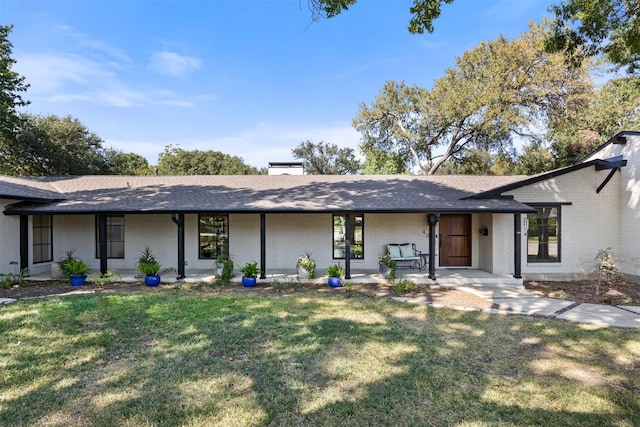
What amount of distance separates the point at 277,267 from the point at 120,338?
6.32 meters

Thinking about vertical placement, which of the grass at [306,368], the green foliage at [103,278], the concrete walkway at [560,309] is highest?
the green foliage at [103,278]

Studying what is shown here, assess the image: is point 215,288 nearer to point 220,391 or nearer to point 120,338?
point 120,338

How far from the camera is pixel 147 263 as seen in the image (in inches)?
384

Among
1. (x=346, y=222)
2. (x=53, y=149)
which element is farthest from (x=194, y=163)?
(x=346, y=222)

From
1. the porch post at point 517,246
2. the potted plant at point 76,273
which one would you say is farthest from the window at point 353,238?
the potted plant at point 76,273

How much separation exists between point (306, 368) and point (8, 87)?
2348 centimetres

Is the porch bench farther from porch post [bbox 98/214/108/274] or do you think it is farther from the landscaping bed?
porch post [bbox 98/214/108/274]

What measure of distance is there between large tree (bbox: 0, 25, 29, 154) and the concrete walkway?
2286cm

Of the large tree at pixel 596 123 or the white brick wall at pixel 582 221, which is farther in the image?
the large tree at pixel 596 123

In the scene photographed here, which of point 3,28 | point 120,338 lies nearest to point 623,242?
point 120,338

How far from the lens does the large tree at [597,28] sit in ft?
23.5

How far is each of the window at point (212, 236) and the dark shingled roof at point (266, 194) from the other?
90 centimetres

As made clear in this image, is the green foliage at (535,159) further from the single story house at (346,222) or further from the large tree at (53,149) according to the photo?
the large tree at (53,149)

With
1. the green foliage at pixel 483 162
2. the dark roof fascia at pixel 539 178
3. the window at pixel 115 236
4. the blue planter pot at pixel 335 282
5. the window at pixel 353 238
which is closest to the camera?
the blue planter pot at pixel 335 282
